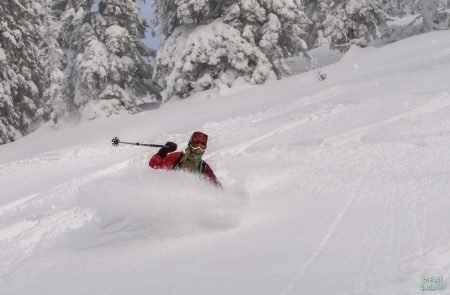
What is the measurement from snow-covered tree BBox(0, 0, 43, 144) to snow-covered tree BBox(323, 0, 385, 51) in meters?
12.4

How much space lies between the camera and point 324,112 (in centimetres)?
1078

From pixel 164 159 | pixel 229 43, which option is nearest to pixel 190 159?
pixel 164 159

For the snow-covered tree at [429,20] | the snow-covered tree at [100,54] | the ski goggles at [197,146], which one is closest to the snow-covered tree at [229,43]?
the snow-covered tree at [100,54]

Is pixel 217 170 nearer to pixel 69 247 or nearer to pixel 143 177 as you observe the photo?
pixel 143 177

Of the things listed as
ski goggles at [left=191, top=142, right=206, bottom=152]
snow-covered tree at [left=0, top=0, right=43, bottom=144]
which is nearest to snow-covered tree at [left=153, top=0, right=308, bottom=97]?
snow-covered tree at [left=0, top=0, right=43, bottom=144]

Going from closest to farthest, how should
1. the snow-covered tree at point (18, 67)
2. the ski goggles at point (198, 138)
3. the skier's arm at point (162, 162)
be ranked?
the ski goggles at point (198, 138), the skier's arm at point (162, 162), the snow-covered tree at point (18, 67)

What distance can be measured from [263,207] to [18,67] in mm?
18135

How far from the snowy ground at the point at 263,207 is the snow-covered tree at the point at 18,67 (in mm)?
9674

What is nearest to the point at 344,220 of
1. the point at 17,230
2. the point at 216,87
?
the point at 17,230

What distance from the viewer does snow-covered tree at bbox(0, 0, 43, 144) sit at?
20.2 meters

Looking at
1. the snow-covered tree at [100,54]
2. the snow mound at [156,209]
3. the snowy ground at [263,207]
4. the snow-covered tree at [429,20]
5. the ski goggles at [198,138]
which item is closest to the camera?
the snowy ground at [263,207]

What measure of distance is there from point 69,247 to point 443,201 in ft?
13.8

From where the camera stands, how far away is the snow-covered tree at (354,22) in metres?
19.8

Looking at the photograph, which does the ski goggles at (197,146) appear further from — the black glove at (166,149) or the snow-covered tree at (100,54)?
the snow-covered tree at (100,54)
